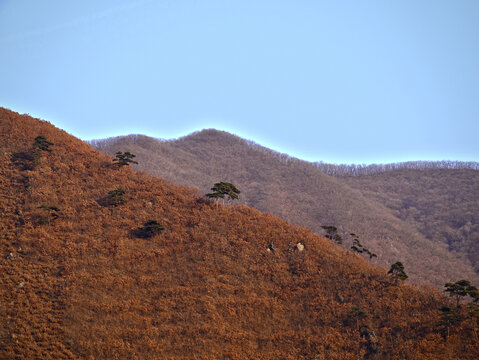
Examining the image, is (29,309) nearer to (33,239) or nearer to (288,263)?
(33,239)

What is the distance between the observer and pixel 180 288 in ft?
84.1

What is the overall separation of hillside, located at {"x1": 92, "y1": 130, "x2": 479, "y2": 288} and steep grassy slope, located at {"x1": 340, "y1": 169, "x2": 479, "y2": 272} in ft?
14.9

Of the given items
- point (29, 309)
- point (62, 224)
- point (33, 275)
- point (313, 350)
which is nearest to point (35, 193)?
point (62, 224)

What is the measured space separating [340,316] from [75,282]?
19059 millimetres

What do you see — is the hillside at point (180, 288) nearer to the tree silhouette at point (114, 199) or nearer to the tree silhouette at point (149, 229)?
the tree silhouette at point (114, 199)

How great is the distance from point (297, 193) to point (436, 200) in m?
48.2

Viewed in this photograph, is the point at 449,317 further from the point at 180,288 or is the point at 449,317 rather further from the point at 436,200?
the point at 436,200

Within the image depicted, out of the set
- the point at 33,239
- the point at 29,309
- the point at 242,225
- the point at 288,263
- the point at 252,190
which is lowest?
the point at 29,309

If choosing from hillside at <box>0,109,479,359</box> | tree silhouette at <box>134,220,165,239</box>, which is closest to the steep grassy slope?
hillside at <box>0,109,479,359</box>

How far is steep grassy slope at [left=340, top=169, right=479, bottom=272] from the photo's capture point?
299 feet

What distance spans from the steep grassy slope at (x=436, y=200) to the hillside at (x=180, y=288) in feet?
217

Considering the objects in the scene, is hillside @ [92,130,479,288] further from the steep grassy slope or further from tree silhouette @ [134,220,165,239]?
tree silhouette @ [134,220,165,239]

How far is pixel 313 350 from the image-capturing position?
2117 centimetres


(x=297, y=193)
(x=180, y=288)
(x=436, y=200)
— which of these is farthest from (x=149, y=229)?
(x=436, y=200)
